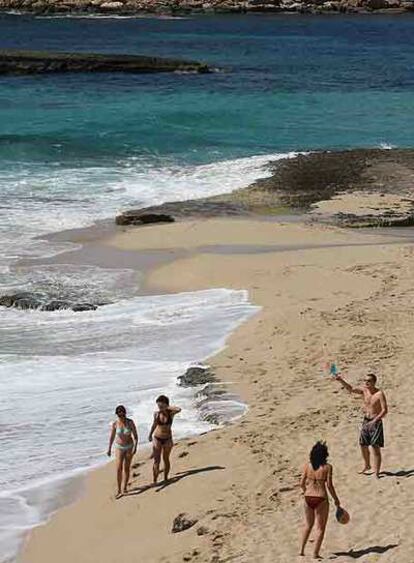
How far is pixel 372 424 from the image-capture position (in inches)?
507

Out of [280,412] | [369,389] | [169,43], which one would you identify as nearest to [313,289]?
[280,412]

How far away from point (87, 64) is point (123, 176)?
104 feet

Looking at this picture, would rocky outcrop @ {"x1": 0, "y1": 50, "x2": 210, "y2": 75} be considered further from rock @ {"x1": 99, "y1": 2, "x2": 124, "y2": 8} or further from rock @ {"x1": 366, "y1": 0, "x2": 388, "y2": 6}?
rock @ {"x1": 366, "y1": 0, "x2": 388, "y2": 6}

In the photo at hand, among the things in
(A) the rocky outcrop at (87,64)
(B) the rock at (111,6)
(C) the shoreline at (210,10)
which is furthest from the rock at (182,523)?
(B) the rock at (111,6)

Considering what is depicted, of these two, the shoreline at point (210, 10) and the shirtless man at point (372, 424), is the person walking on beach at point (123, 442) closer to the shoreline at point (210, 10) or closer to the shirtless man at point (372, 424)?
the shirtless man at point (372, 424)

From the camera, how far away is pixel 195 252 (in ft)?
83.8

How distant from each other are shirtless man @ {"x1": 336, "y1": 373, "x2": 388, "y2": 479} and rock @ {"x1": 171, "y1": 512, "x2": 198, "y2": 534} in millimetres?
2224

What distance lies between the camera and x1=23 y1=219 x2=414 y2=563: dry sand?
1175cm

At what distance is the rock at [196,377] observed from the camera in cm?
1686

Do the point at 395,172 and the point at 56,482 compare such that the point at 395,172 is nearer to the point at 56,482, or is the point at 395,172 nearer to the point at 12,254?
the point at 12,254

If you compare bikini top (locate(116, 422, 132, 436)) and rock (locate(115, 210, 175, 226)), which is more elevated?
bikini top (locate(116, 422, 132, 436))

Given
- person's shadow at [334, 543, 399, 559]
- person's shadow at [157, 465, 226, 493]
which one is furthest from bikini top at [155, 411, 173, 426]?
person's shadow at [334, 543, 399, 559]

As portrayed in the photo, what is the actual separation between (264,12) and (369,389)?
12212 cm

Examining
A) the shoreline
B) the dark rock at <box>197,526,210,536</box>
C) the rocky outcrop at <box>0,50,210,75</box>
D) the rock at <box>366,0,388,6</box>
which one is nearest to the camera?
the dark rock at <box>197,526,210,536</box>
